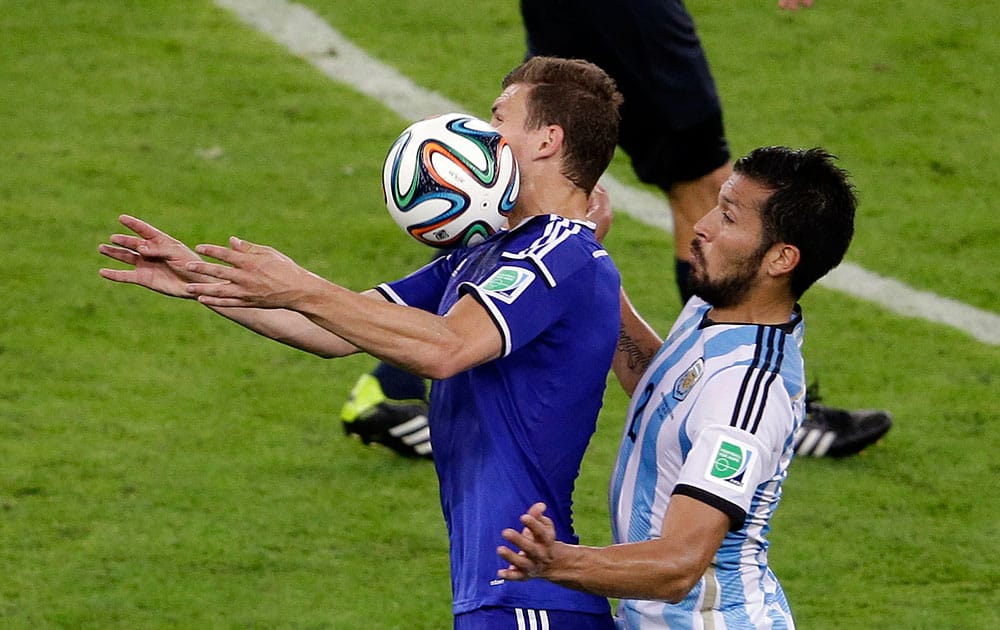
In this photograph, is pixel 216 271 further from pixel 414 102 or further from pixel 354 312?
pixel 414 102

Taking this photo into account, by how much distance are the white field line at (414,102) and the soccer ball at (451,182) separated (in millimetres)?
3980

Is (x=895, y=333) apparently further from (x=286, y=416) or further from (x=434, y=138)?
(x=434, y=138)

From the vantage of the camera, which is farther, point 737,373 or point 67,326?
point 67,326

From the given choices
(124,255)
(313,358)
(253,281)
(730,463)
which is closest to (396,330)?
(253,281)

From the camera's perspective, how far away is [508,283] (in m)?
3.16

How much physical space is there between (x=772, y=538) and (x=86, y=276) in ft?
11.0

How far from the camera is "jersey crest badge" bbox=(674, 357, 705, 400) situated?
3357 mm

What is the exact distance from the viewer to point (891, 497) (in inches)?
216

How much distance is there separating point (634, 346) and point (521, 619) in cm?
86

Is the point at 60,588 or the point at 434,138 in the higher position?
the point at 434,138

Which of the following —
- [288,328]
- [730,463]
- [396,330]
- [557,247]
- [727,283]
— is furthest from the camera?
[288,328]

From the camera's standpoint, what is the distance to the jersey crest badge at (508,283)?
313 centimetres

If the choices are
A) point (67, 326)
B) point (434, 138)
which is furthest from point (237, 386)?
point (434, 138)

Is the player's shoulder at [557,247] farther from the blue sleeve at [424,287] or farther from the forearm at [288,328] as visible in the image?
the forearm at [288,328]
